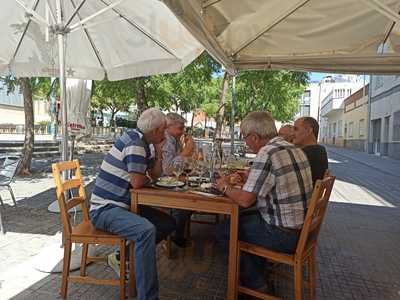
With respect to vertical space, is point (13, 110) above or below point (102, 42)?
above

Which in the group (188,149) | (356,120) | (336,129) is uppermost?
(356,120)

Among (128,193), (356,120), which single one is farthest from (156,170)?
(356,120)

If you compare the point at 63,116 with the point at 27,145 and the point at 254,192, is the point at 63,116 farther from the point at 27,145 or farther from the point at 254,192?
the point at 27,145

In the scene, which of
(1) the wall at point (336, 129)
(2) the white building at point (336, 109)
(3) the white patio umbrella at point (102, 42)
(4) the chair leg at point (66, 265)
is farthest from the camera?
(2) the white building at point (336, 109)

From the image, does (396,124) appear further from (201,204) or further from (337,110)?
(337,110)

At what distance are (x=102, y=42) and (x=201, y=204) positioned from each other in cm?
354

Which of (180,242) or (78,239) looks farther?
(180,242)

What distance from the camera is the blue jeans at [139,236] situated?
102 inches

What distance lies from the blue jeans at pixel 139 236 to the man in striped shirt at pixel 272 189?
646mm

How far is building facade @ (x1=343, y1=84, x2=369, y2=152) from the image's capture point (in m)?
29.4

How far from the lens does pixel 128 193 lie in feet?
9.25

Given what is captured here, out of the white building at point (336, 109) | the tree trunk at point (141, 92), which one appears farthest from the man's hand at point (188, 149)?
the white building at point (336, 109)

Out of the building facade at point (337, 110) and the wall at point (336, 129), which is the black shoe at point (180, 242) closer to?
the building facade at point (337, 110)

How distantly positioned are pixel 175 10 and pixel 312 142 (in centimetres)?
205
